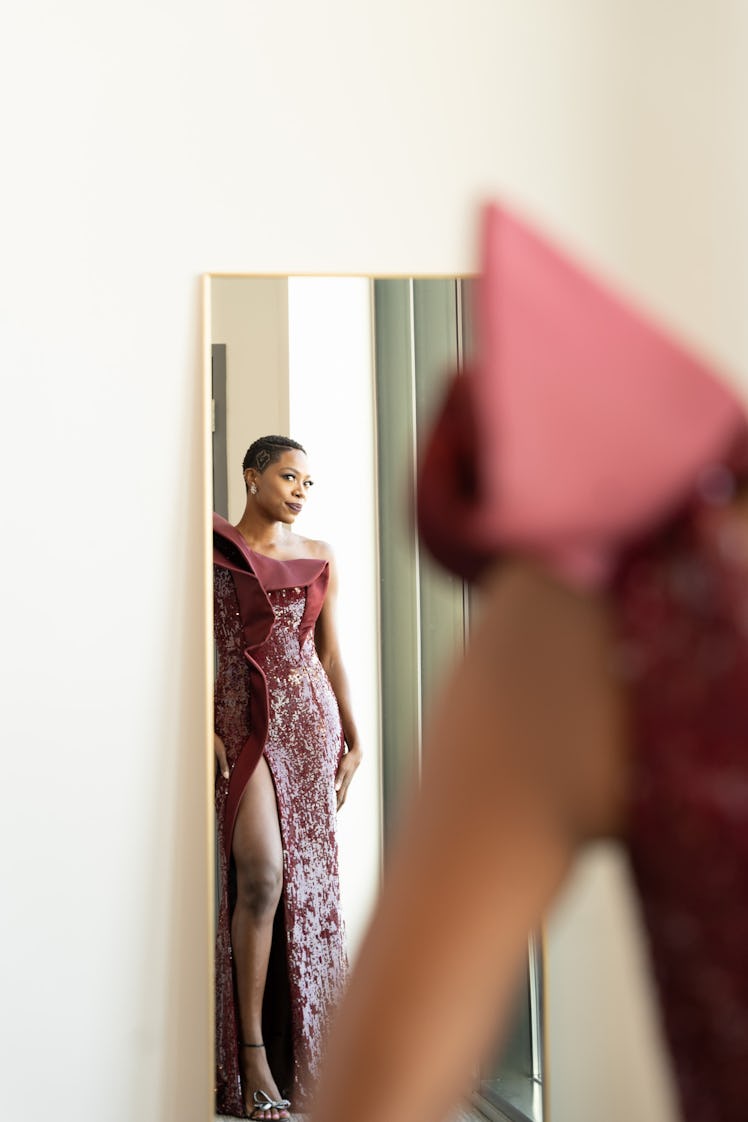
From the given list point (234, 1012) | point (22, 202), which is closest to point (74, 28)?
point (22, 202)

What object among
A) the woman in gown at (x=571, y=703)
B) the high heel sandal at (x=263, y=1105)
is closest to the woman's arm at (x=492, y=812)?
the woman in gown at (x=571, y=703)

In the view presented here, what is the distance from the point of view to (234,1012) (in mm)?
2480

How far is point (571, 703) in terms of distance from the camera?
48cm

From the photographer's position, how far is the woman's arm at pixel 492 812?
0.48 meters

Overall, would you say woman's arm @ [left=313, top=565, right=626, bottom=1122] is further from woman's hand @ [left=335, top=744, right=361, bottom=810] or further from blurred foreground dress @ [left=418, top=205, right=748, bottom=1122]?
woman's hand @ [left=335, top=744, right=361, bottom=810]

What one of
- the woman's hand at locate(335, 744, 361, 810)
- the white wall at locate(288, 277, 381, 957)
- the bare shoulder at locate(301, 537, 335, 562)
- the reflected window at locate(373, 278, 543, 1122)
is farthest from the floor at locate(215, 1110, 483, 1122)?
the bare shoulder at locate(301, 537, 335, 562)

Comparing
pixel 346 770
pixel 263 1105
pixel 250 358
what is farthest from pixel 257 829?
pixel 250 358

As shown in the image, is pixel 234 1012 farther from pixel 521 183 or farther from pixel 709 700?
pixel 709 700

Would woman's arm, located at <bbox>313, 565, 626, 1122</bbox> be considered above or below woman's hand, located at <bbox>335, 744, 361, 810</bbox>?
above

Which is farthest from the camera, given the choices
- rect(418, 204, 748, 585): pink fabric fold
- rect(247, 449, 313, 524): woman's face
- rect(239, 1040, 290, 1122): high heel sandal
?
rect(247, 449, 313, 524): woman's face

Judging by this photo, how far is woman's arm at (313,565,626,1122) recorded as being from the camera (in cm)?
48

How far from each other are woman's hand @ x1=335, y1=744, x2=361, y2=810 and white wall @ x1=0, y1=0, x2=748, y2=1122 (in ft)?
0.90

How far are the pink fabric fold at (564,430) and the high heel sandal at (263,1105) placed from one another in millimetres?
2225

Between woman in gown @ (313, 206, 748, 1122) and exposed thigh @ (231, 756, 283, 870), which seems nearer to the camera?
woman in gown @ (313, 206, 748, 1122)
